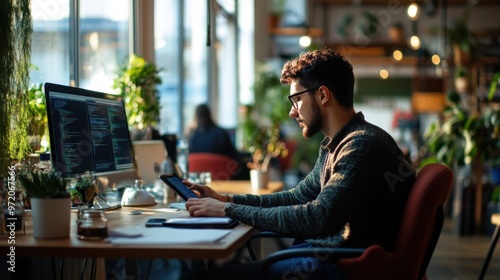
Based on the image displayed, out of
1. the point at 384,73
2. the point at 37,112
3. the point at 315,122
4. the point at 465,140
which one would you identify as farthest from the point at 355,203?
the point at 384,73

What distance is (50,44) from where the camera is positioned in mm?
3912

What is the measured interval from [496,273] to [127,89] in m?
3.16

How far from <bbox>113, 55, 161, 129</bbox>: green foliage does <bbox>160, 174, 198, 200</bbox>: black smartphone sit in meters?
1.69

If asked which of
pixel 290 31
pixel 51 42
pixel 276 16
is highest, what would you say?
pixel 276 16

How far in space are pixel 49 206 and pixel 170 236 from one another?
360mm

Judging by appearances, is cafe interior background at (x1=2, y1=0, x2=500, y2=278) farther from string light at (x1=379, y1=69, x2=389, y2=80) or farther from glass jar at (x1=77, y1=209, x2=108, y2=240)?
glass jar at (x1=77, y1=209, x2=108, y2=240)

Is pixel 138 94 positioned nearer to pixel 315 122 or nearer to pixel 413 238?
pixel 315 122

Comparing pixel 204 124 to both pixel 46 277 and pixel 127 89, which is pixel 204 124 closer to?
pixel 127 89

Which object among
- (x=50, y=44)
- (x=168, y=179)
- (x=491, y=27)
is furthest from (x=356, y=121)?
(x=491, y=27)

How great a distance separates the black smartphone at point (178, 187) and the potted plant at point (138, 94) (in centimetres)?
161

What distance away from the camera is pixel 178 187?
8.70ft

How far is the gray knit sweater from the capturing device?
2.20 m

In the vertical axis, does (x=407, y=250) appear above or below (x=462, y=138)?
below

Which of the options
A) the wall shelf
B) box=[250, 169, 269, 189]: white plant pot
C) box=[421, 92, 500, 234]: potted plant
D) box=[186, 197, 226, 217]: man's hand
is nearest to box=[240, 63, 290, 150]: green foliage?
the wall shelf
